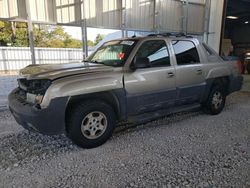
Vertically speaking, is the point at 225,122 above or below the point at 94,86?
below

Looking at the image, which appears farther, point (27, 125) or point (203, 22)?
point (203, 22)

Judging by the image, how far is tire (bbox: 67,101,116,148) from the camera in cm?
279

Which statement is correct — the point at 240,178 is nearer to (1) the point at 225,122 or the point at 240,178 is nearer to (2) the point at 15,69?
(1) the point at 225,122

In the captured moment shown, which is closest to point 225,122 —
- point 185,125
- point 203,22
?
point 185,125

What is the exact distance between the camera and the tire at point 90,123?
2.79 metres

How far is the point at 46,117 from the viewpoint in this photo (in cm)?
256

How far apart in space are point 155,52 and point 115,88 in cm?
103

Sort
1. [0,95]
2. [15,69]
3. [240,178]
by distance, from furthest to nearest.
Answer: [15,69], [0,95], [240,178]

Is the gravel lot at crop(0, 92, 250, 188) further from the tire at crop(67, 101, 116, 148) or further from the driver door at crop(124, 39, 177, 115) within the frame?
the driver door at crop(124, 39, 177, 115)

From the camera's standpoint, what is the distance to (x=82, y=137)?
2.88m

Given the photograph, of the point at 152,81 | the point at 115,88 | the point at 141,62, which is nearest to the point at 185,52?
the point at 152,81

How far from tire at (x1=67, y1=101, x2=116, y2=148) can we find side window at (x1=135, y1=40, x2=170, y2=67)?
1025 millimetres

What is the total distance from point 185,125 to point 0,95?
4.54 metres

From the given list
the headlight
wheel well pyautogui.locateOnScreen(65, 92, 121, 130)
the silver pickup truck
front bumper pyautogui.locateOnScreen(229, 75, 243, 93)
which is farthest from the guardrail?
front bumper pyautogui.locateOnScreen(229, 75, 243, 93)
